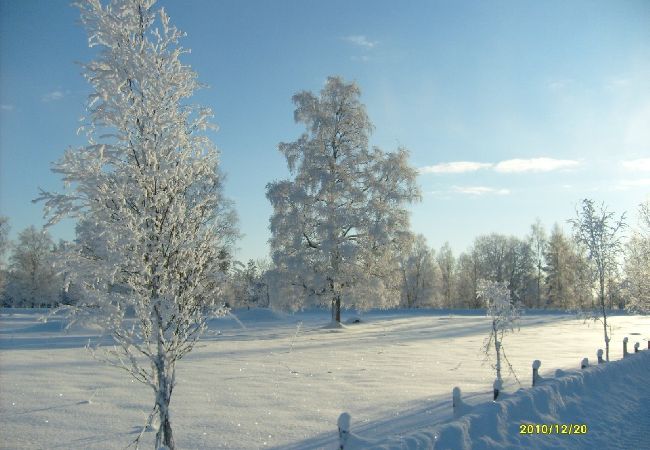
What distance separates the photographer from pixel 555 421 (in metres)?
8.48

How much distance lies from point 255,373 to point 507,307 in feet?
22.5

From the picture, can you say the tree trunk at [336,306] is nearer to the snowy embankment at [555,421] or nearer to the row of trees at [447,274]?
the row of trees at [447,274]

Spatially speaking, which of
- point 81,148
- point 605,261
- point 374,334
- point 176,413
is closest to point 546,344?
point 605,261

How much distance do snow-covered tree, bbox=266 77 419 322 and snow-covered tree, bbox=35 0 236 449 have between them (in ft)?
59.9

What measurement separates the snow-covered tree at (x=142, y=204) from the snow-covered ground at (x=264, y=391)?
115 centimetres

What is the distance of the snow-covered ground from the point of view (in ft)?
23.4

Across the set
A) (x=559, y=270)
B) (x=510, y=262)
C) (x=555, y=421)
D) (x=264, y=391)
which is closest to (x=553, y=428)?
(x=555, y=421)

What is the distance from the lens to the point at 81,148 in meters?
5.46

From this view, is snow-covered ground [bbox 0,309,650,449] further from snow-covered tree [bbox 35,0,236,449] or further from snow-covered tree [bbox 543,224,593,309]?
snow-covered tree [bbox 543,224,593,309]

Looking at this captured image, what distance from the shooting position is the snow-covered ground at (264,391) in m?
7.12

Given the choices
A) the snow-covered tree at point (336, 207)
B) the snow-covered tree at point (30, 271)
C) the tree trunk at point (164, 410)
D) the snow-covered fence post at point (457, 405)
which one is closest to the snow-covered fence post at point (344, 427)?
the tree trunk at point (164, 410)

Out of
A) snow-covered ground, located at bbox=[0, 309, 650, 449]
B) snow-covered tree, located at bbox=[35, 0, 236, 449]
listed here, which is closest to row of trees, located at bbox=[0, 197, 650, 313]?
snow-covered ground, located at bbox=[0, 309, 650, 449]

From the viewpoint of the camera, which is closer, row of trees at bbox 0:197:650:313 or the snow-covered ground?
the snow-covered ground

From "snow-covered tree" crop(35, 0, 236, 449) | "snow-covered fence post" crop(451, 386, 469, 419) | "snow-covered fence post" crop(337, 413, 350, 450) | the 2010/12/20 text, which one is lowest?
the 2010/12/20 text
